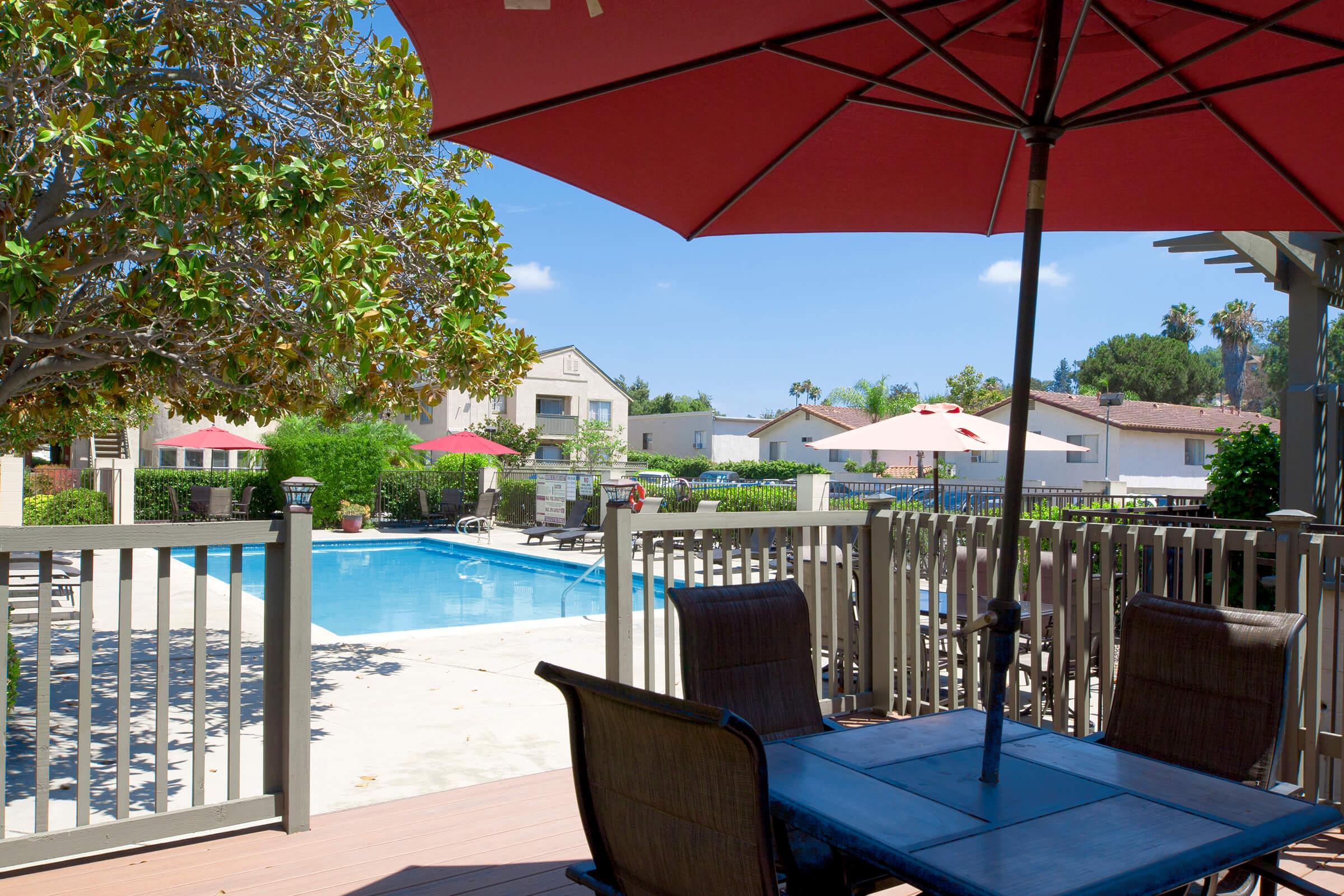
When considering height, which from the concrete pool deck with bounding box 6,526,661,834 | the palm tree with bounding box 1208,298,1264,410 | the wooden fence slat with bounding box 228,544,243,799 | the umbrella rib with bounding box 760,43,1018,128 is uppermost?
the palm tree with bounding box 1208,298,1264,410

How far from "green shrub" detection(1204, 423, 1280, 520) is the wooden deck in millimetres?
5453

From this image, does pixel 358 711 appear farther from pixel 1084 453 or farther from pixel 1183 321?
pixel 1183 321

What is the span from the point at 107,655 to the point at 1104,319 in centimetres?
14180

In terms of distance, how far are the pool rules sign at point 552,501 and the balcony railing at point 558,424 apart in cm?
2194

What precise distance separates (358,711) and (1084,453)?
3845cm

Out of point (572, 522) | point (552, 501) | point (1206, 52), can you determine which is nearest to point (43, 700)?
point (1206, 52)

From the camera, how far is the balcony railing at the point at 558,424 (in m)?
42.8

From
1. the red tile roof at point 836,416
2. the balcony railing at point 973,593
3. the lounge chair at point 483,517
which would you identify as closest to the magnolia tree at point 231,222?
the balcony railing at point 973,593

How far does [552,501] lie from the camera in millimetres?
20453

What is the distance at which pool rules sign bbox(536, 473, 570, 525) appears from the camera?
20359 millimetres

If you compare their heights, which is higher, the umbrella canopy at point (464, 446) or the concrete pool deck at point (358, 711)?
the umbrella canopy at point (464, 446)

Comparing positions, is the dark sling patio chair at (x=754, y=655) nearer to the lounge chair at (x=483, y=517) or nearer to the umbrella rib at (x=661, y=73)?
the umbrella rib at (x=661, y=73)

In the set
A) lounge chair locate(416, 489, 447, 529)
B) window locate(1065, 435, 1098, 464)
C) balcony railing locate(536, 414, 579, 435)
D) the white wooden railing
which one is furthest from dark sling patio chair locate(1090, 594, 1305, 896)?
balcony railing locate(536, 414, 579, 435)

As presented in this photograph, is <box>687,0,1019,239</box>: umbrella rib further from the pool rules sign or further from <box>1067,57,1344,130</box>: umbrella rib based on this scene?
the pool rules sign
